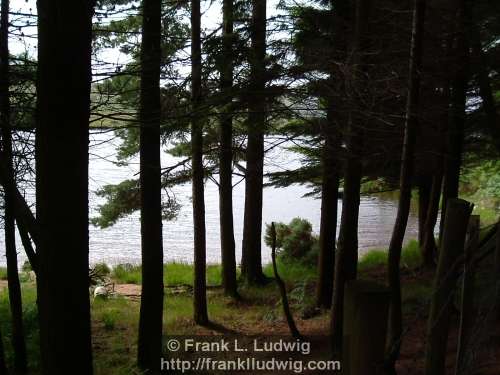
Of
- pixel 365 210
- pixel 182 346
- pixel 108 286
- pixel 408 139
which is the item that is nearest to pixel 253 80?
pixel 408 139

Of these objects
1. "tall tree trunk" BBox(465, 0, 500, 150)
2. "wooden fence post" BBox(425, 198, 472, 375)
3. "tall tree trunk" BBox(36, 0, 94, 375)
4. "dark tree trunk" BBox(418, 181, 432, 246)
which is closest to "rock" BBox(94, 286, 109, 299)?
"dark tree trunk" BBox(418, 181, 432, 246)

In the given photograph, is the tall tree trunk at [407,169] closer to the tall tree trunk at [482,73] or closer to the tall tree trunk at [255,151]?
the tall tree trunk at [482,73]

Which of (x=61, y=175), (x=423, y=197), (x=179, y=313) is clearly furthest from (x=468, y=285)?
(x=423, y=197)

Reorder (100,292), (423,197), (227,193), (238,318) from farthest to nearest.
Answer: (423,197) → (100,292) → (227,193) → (238,318)

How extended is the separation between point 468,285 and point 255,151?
9.84 m

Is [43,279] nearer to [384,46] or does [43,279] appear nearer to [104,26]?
[104,26]

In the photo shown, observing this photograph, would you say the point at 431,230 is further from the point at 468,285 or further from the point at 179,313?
the point at 468,285

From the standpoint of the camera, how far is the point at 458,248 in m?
2.17

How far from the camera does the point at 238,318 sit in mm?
10898

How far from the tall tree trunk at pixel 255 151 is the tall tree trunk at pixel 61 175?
11.6ft

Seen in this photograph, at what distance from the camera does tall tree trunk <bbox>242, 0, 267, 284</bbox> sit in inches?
294

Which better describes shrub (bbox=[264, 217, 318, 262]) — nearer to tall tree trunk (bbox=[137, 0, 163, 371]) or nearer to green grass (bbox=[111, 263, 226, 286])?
green grass (bbox=[111, 263, 226, 286])

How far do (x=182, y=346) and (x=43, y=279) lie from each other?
5.60 meters

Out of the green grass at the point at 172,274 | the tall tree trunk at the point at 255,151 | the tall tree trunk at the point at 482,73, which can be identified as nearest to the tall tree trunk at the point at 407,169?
the tall tree trunk at the point at 482,73
